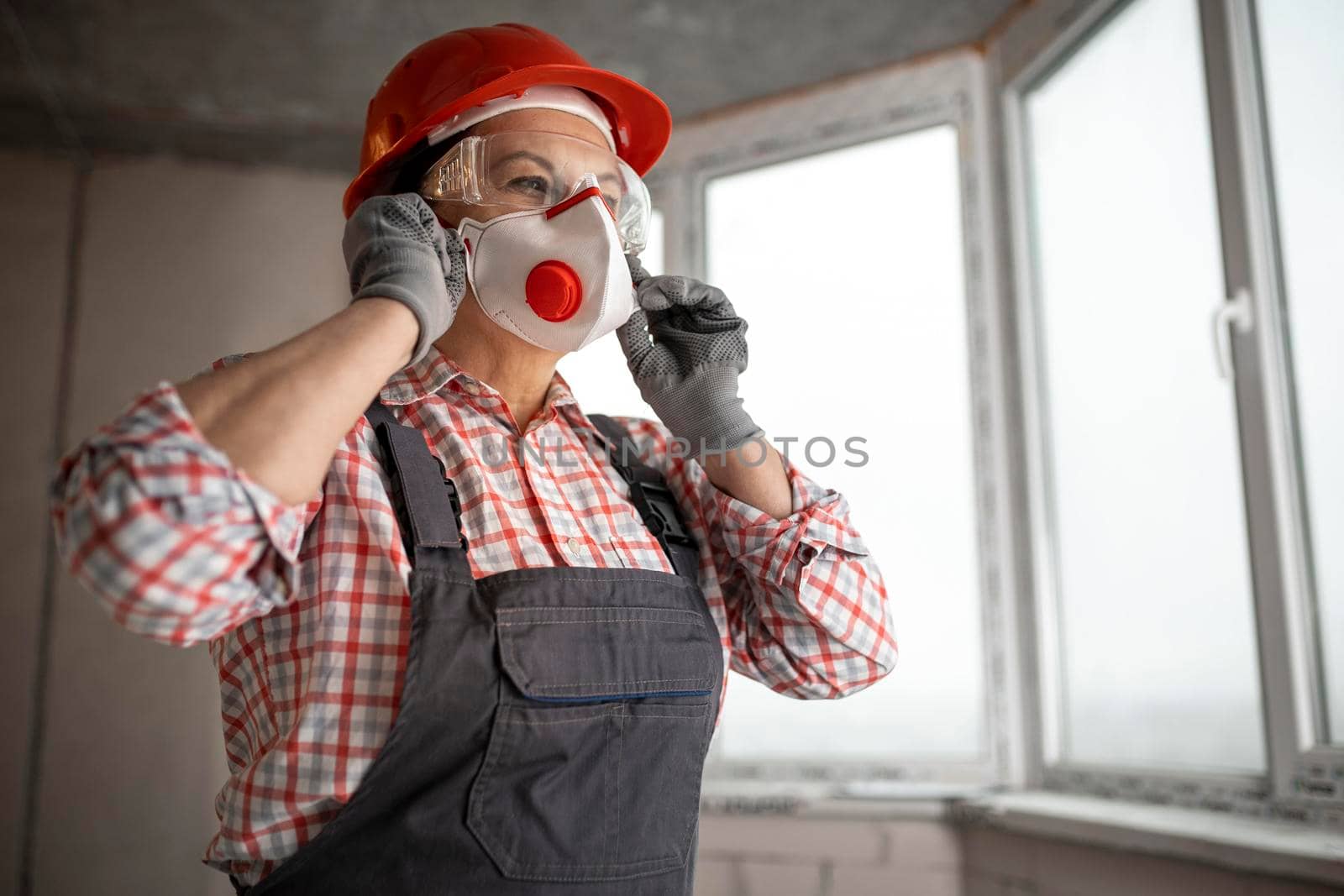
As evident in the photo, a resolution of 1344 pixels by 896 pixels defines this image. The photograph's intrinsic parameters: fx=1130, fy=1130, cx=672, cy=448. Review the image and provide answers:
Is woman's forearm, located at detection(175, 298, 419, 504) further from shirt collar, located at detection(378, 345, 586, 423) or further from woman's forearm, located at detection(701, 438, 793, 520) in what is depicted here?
woman's forearm, located at detection(701, 438, 793, 520)

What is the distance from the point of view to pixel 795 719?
287cm

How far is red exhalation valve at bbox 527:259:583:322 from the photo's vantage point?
1237 millimetres

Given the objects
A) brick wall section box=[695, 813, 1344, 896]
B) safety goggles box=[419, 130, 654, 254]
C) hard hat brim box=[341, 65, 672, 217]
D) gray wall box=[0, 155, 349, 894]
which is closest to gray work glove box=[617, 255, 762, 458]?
safety goggles box=[419, 130, 654, 254]

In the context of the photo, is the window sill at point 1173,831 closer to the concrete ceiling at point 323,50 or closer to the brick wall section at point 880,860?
the brick wall section at point 880,860

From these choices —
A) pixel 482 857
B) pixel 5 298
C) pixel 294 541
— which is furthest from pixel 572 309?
pixel 5 298

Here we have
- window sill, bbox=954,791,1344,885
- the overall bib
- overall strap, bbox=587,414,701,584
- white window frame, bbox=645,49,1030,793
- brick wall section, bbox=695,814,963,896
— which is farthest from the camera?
white window frame, bbox=645,49,1030,793

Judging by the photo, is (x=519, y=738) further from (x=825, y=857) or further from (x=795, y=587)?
(x=825, y=857)

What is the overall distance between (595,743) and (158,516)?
0.47m

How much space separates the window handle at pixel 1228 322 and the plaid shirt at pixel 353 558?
107 cm

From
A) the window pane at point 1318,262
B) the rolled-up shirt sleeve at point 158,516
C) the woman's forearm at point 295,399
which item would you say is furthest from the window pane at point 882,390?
the rolled-up shirt sleeve at point 158,516

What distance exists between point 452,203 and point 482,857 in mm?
725

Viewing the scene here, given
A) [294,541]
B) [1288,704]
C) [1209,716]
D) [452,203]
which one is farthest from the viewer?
[1209,716]

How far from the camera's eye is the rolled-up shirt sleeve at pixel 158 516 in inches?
34.0

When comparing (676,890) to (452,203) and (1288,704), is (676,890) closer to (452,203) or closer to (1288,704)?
(452,203)
